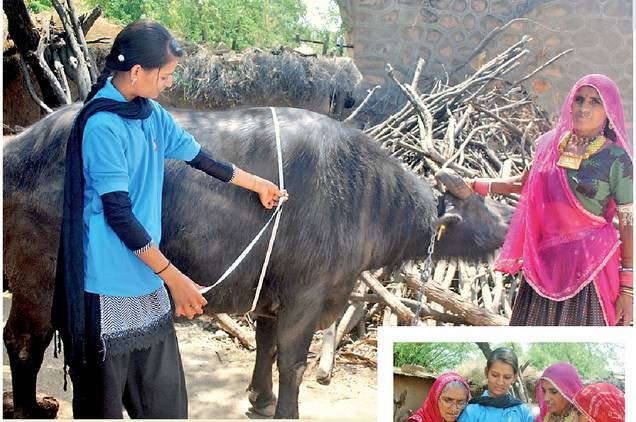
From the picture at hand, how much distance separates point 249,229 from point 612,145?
5.37 ft

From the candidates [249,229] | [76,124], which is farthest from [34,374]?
[76,124]

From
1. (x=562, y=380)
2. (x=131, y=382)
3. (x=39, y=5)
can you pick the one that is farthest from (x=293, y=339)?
(x=39, y=5)

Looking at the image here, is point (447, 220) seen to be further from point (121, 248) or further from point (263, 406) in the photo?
point (121, 248)

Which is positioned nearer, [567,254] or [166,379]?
[166,379]

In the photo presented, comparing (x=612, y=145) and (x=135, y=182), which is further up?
(x=612, y=145)

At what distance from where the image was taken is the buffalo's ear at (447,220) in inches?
135

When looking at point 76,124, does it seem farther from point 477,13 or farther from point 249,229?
point 477,13

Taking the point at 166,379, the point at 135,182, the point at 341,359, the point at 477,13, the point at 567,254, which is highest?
the point at 477,13

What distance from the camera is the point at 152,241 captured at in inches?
97.8

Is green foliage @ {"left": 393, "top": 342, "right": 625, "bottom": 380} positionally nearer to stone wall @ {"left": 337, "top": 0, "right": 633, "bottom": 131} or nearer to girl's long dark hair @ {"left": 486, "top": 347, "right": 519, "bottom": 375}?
girl's long dark hair @ {"left": 486, "top": 347, "right": 519, "bottom": 375}

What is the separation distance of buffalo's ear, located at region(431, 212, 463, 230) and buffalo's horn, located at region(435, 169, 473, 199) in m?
0.10

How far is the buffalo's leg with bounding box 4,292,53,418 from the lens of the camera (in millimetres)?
3176

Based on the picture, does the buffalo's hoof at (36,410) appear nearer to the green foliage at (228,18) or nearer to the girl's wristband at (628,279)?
the green foliage at (228,18)

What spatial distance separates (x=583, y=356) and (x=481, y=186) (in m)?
0.93
